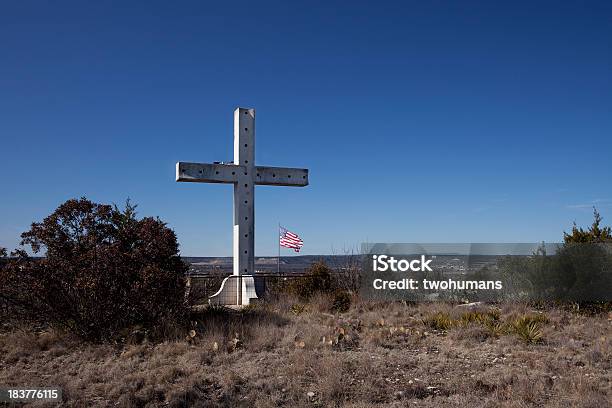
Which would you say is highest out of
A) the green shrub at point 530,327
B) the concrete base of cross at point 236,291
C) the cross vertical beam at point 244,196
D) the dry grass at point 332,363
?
the cross vertical beam at point 244,196

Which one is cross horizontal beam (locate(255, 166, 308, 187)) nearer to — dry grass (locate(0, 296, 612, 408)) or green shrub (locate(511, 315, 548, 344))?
dry grass (locate(0, 296, 612, 408))

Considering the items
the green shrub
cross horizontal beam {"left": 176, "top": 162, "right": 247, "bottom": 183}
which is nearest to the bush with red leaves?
cross horizontal beam {"left": 176, "top": 162, "right": 247, "bottom": 183}

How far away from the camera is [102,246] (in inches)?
390

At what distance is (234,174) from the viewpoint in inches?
592

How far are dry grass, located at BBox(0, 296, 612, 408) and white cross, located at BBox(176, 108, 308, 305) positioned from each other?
11.6 feet

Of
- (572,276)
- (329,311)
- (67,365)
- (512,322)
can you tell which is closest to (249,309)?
(329,311)

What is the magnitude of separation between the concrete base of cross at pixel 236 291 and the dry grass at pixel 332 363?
294cm

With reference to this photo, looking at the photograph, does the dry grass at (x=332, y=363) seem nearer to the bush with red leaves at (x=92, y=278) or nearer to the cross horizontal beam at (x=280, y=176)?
the bush with red leaves at (x=92, y=278)

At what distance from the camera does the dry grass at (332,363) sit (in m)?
6.67

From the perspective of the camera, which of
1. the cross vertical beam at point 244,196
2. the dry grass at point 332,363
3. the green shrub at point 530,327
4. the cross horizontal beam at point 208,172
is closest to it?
the dry grass at point 332,363

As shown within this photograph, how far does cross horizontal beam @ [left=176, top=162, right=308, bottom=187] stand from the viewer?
47.8 feet

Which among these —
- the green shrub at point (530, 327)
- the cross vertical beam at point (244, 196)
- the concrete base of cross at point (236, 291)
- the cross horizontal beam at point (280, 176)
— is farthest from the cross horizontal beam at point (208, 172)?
the green shrub at point (530, 327)

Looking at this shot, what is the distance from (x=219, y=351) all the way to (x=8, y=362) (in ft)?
10.5

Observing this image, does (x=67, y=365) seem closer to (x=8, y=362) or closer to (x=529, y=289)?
(x=8, y=362)
